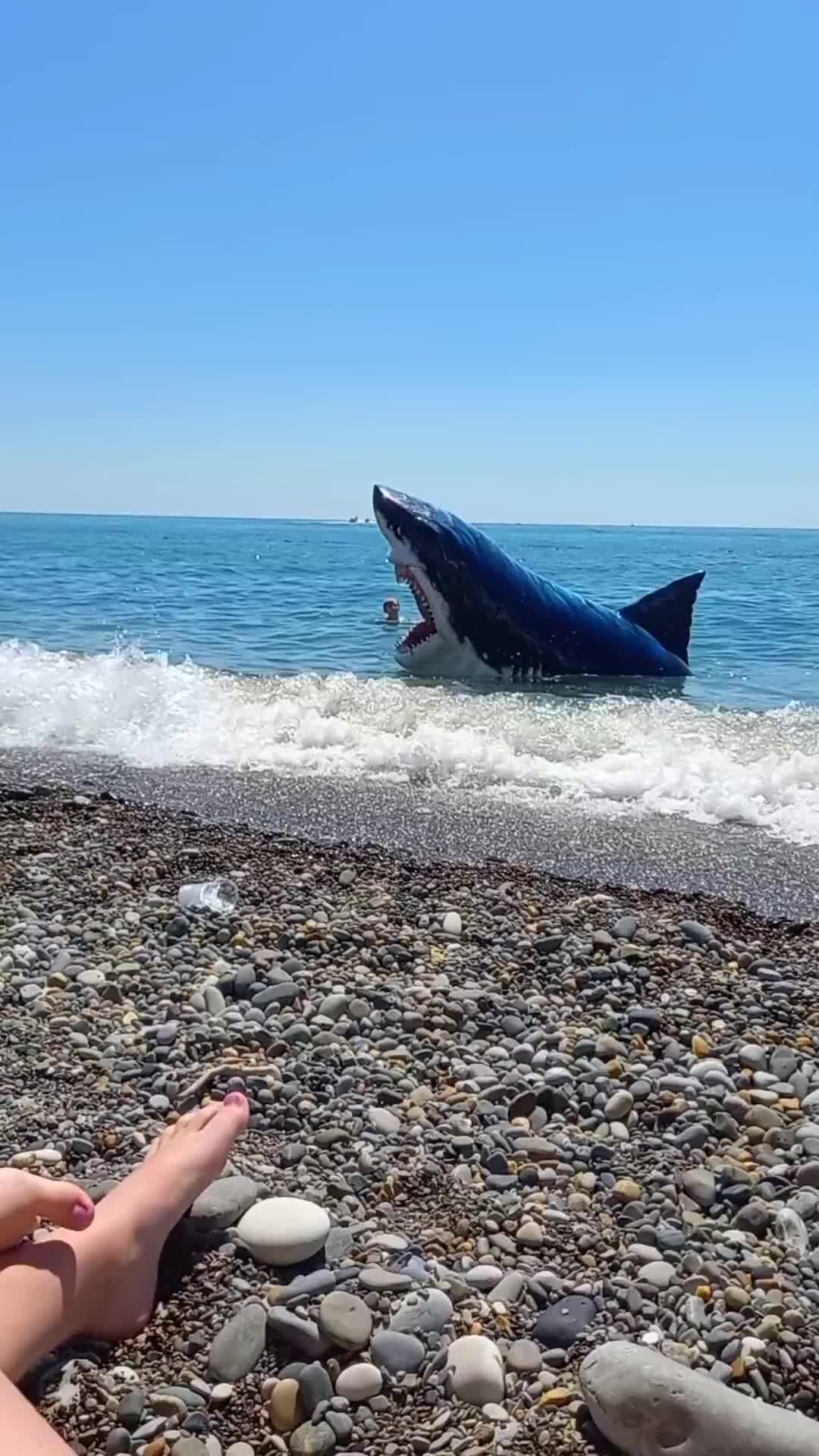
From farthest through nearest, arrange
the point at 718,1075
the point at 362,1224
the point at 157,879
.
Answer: the point at 157,879 → the point at 718,1075 → the point at 362,1224

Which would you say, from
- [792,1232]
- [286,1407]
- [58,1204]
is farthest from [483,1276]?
[58,1204]

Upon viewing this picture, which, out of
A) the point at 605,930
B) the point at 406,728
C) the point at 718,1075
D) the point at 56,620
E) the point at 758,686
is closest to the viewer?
the point at 718,1075

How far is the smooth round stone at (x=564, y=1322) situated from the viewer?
256cm

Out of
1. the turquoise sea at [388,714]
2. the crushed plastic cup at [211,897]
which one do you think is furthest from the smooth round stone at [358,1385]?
Answer: the turquoise sea at [388,714]

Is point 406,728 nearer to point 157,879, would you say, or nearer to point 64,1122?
point 157,879

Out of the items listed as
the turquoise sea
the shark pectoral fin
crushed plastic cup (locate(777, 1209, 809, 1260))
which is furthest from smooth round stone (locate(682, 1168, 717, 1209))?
the shark pectoral fin

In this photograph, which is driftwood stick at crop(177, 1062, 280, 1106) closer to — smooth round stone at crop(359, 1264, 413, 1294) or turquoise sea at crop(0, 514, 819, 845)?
smooth round stone at crop(359, 1264, 413, 1294)

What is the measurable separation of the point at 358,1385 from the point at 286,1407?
159 millimetres

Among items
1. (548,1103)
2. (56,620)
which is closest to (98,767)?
(548,1103)

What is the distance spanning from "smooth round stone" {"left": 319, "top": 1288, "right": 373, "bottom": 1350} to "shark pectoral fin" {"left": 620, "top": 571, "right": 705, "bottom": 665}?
11833 mm

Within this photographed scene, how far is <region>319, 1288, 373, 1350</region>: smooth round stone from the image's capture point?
2.52 metres

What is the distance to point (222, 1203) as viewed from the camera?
9.66ft

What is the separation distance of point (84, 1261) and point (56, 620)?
59.0ft

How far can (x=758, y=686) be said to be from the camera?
14203mm
